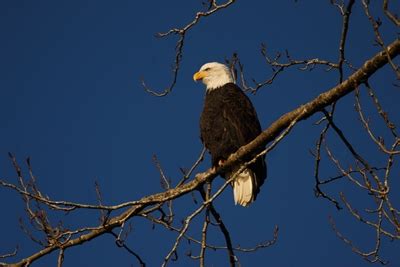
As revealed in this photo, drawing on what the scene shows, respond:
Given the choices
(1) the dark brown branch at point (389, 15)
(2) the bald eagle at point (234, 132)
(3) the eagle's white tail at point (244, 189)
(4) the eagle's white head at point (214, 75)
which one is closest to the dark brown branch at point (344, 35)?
(1) the dark brown branch at point (389, 15)

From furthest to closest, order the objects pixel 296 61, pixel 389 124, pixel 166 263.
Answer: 1. pixel 296 61
2. pixel 166 263
3. pixel 389 124

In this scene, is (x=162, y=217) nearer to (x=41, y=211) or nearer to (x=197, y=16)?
(x=41, y=211)

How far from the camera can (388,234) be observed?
3010 millimetres

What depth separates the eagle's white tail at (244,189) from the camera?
4965mm

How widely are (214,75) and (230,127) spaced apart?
3.17 ft

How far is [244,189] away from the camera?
4.99m

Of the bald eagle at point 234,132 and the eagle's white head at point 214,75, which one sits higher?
the eagle's white head at point 214,75

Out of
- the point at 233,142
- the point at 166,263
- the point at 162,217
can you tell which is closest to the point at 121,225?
the point at 162,217

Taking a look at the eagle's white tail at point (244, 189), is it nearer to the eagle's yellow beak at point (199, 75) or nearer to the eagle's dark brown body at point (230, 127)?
the eagle's dark brown body at point (230, 127)

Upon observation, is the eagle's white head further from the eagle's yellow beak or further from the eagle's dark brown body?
the eagle's dark brown body

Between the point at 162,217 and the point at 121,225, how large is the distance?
36 cm

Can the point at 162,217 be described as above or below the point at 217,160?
below

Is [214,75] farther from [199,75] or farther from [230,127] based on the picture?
[230,127]

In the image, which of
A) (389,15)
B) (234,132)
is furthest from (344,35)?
(234,132)
